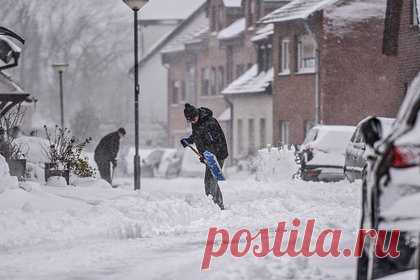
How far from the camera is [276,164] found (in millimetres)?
30359

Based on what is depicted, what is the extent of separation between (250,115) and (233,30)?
6734 mm

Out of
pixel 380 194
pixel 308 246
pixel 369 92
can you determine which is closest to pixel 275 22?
pixel 369 92

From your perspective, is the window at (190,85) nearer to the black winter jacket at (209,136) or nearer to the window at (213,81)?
the window at (213,81)

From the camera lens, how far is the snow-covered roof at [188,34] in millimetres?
62062

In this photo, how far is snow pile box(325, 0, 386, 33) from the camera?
3888 centimetres

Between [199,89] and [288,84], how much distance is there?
18883 millimetres

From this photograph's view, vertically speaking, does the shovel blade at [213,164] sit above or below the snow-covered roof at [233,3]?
below

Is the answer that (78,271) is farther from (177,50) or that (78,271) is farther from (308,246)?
(177,50)

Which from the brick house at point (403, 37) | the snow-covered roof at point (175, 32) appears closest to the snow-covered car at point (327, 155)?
the brick house at point (403, 37)

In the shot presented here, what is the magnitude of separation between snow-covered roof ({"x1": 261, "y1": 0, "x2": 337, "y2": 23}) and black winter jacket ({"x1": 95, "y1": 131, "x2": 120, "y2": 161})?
12.7 metres

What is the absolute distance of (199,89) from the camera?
6122 cm

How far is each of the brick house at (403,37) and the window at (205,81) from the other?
2830 centimetres

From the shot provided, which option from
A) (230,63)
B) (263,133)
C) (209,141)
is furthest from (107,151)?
(230,63)

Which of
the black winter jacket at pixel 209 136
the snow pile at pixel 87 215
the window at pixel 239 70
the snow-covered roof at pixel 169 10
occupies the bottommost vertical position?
the snow pile at pixel 87 215
